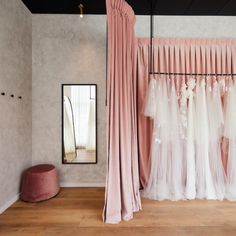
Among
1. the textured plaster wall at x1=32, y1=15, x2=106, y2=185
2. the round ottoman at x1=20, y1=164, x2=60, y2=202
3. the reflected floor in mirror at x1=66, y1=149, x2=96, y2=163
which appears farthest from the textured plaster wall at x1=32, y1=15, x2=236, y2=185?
the round ottoman at x1=20, y1=164, x2=60, y2=202

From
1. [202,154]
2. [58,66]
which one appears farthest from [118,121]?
[58,66]

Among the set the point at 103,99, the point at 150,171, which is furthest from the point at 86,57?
the point at 150,171

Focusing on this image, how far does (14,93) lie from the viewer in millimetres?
2447

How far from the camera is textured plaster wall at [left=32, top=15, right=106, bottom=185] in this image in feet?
9.48

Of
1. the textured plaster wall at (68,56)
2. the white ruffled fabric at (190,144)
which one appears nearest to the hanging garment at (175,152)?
the white ruffled fabric at (190,144)

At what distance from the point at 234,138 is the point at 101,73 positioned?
2117mm

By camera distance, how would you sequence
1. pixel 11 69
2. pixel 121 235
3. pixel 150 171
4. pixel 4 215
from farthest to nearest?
pixel 150 171 < pixel 11 69 < pixel 4 215 < pixel 121 235

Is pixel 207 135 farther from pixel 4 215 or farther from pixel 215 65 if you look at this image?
pixel 4 215

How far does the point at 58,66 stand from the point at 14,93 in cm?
79

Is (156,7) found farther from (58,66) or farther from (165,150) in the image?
(165,150)

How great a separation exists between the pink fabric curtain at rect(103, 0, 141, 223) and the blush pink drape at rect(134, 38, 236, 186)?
0.73 m

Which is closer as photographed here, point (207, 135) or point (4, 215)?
point (4, 215)

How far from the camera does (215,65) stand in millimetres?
2809

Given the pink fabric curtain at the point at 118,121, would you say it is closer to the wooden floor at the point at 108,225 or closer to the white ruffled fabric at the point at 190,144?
the wooden floor at the point at 108,225
